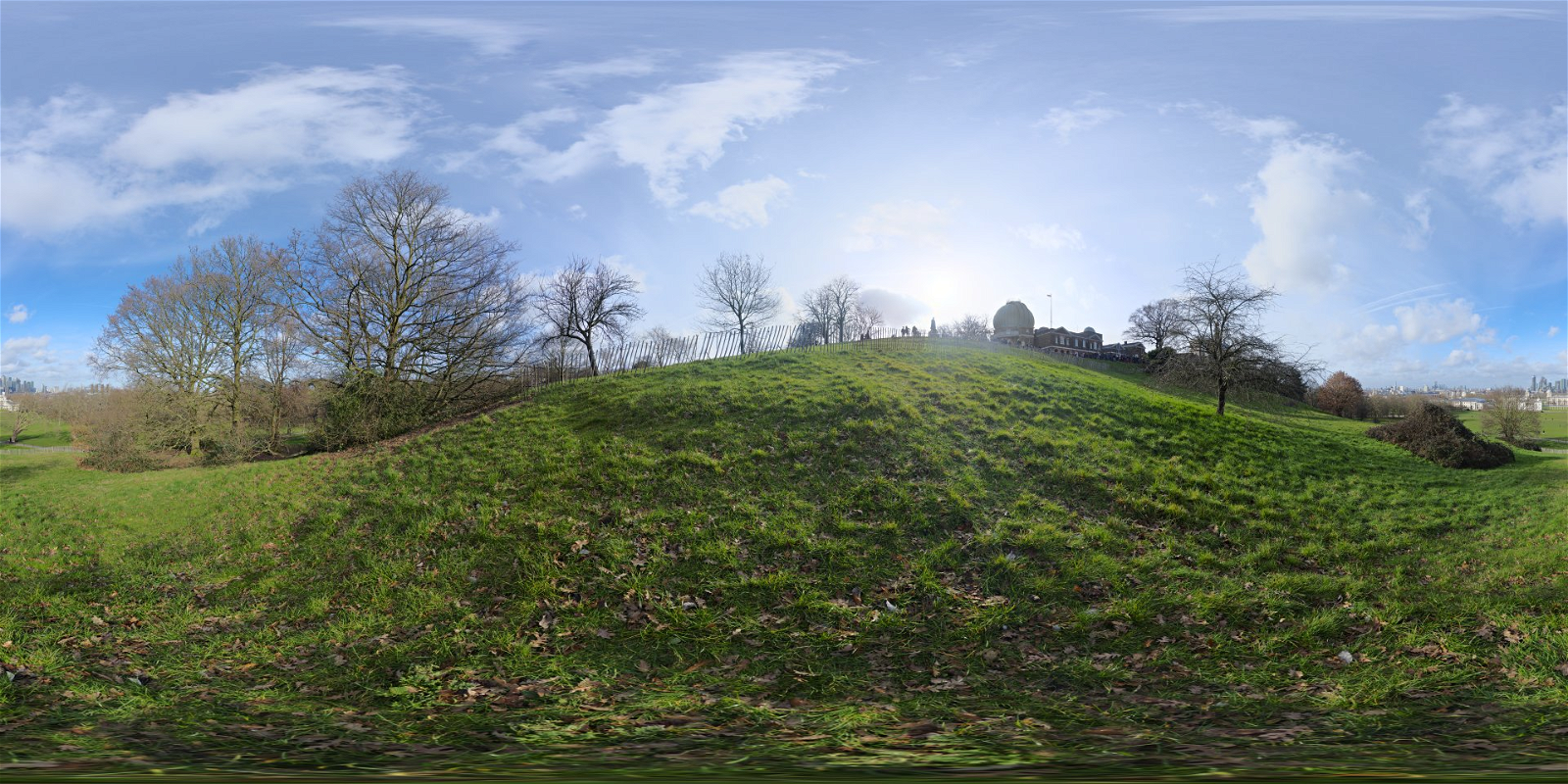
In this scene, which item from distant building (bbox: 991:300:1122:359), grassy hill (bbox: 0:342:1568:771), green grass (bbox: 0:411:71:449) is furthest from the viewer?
distant building (bbox: 991:300:1122:359)

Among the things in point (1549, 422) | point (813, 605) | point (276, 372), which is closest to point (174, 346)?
point (276, 372)

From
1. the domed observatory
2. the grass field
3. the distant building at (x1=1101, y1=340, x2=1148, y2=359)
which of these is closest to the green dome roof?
the domed observatory

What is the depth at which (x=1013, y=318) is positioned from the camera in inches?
3413

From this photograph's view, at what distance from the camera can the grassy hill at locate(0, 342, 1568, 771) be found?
215 inches

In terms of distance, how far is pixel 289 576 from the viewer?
10758 mm

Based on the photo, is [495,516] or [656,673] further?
[495,516]

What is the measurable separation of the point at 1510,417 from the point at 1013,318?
69.0m

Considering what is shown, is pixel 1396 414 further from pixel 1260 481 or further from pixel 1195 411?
pixel 1260 481

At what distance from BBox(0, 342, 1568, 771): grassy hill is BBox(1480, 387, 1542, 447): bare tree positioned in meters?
2.78

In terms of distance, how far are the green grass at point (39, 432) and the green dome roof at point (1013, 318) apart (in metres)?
83.8

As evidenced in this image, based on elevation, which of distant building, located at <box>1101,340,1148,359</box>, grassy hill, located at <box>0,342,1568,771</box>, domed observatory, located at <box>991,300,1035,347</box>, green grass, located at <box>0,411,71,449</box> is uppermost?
domed observatory, located at <box>991,300,1035,347</box>

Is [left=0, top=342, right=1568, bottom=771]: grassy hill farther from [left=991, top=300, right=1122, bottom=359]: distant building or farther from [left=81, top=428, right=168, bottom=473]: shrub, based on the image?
[left=991, top=300, right=1122, bottom=359]: distant building

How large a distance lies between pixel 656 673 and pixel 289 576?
7.15 m

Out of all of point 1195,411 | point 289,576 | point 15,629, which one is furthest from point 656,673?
point 1195,411
